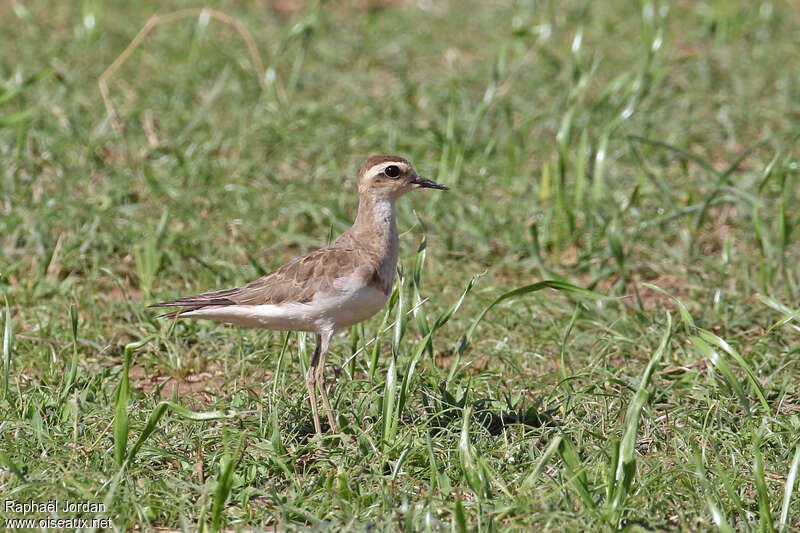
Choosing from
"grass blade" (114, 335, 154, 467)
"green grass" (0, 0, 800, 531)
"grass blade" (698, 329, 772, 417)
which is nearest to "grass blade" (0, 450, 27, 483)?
"green grass" (0, 0, 800, 531)

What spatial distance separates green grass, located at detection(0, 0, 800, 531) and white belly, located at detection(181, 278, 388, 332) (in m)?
0.17

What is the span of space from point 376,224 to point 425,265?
1689 millimetres

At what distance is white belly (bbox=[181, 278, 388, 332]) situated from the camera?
4844 mm

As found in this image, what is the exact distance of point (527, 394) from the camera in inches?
214

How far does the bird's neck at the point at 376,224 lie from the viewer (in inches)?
203

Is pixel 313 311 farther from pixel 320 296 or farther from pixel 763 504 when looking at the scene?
pixel 763 504

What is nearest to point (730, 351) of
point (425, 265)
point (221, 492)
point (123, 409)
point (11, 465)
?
point (221, 492)

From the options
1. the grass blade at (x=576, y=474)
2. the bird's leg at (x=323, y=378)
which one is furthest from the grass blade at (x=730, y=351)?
the bird's leg at (x=323, y=378)

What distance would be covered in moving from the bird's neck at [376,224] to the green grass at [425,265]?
0.23m

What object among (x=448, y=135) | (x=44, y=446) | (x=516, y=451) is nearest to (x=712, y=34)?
(x=448, y=135)

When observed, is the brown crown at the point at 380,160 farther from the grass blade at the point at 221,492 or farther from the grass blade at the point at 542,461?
the grass blade at the point at 221,492

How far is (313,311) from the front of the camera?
4859 millimetres

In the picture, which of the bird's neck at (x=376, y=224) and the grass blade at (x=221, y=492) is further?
the bird's neck at (x=376, y=224)

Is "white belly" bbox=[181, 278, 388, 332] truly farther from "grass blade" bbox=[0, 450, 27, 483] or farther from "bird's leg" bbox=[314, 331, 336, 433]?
"grass blade" bbox=[0, 450, 27, 483]
